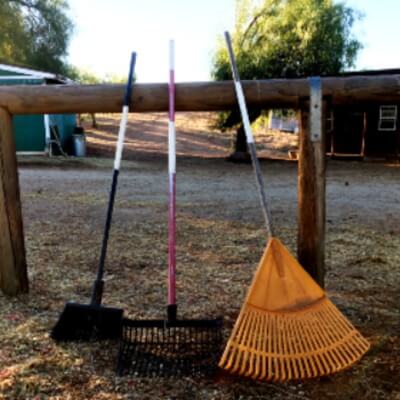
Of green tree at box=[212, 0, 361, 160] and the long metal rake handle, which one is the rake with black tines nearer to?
the long metal rake handle

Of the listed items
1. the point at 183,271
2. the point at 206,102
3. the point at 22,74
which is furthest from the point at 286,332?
the point at 22,74

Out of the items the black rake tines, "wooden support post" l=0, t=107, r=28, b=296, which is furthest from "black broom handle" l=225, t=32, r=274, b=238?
"wooden support post" l=0, t=107, r=28, b=296

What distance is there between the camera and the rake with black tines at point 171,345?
2.13 m

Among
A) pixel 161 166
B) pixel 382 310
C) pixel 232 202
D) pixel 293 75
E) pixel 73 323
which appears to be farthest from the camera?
pixel 293 75

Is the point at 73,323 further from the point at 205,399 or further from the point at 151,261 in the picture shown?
the point at 151,261

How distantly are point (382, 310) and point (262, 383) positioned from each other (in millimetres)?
1184

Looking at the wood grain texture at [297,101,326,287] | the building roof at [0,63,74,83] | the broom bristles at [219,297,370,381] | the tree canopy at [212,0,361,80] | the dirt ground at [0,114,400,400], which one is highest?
the tree canopy at [212,0,361,80]

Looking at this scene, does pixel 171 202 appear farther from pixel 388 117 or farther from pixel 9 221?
pixel 388 117

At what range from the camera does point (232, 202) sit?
7.22 meters

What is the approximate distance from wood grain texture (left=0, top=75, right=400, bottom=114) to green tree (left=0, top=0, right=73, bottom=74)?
18870 mm

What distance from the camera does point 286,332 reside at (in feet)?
6.89

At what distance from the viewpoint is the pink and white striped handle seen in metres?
2.40

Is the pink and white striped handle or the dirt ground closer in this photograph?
the dirt ground

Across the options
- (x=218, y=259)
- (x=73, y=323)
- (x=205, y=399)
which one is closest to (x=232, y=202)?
(x=218, y=259)
